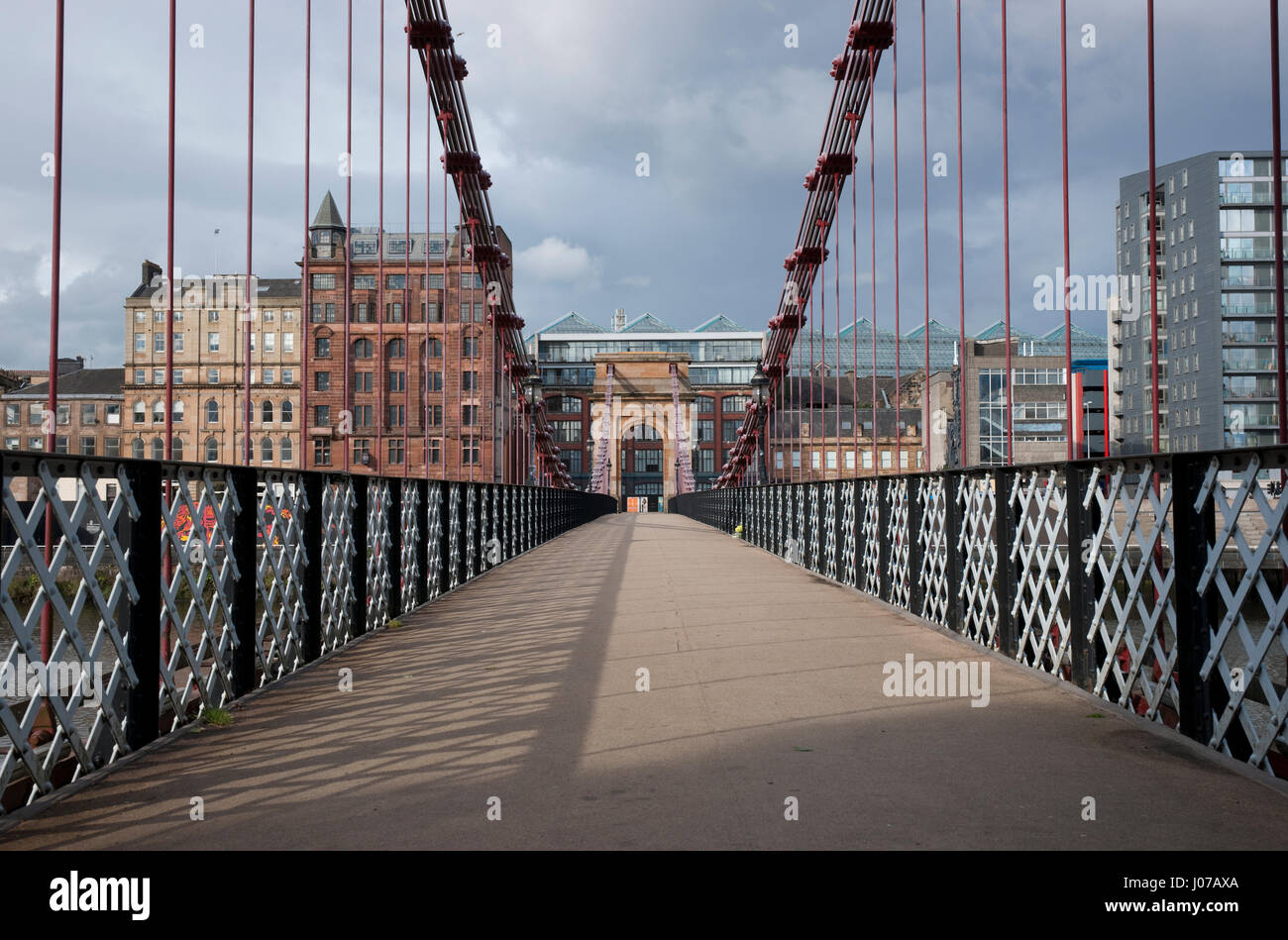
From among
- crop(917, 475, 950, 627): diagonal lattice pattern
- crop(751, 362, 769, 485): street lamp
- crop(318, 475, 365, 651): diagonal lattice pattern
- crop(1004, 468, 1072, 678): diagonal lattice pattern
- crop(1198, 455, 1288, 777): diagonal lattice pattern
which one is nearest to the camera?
crop(1198, 455, 1288, 777): diagonal lattice pattern

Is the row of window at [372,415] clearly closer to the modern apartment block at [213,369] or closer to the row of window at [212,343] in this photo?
the modern apartment block at [213,369]

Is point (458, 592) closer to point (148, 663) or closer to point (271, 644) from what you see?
point (271, 644)

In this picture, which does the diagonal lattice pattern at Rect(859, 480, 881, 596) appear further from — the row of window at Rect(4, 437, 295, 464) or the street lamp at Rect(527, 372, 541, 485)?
the street lamp at Rect(527, 372, 541, 485)

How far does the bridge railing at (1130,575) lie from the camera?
170 inches

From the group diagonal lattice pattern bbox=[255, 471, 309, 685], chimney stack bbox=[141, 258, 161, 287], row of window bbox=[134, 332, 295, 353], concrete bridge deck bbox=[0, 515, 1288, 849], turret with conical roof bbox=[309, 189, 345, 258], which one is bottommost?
concrete bridge deck bbox=[0, 515, 1288, 849]

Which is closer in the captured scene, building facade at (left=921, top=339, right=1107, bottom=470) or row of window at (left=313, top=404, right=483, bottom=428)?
building facade at (left=921, top=339, right=1107, bottom=470)

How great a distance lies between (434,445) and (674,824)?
65600 mm

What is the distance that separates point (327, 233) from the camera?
245ft

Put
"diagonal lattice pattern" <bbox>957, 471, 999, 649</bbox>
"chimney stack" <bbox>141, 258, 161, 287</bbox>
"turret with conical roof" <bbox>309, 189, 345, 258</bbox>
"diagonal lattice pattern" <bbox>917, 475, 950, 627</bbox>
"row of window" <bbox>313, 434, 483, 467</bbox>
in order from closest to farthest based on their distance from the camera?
"diagonal lattice pattern" <bbox>957, 471, 999, 649</bbox>, "diagonal lattice pattern" <bbox>917, 475, 950, 627</bbox>, "chimney stack" <bbox>141, 258, 161, 287</bbox>, "row of window" <bbox>313, 434, 483, 467</bbox>, "turret with conical roof" <bbox>309, 189, 345, 258</bbox>

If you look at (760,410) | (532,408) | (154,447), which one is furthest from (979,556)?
(154,447)

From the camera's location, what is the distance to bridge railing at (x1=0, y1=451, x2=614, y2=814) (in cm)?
396

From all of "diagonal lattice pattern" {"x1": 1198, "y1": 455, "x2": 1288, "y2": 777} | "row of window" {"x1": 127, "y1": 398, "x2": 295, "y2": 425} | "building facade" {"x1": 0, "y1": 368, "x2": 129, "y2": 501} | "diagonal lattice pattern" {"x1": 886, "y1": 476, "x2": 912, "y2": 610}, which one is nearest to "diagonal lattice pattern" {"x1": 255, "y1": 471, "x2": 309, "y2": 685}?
"diagonal lattice pattern" {"x1": 1198, "y1": 455, "x2": 1288, "y2": 777}

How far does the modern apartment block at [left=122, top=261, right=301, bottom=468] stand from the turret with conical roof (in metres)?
3.70
